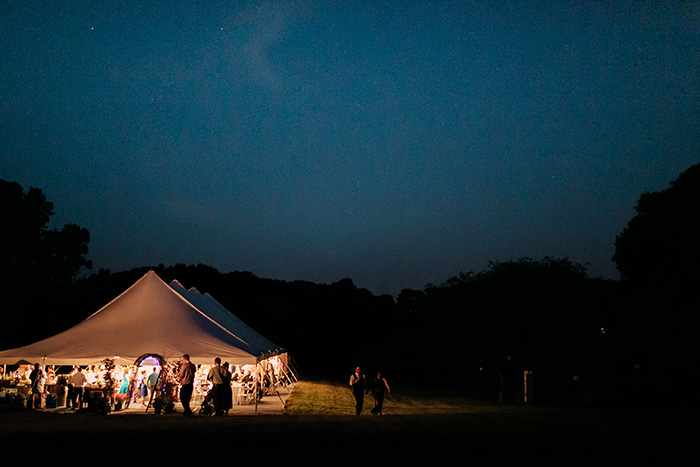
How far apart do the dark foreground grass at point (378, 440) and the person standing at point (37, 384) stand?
2.84 meters

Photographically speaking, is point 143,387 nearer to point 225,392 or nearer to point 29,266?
point 225,392

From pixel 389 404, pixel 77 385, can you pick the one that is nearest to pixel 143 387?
pixel 77 385

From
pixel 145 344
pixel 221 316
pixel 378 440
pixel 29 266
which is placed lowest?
pixel 378 440

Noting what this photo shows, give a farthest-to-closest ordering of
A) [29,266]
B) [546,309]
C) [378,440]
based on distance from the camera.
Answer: [29,266]
[546,309]
[378,440]

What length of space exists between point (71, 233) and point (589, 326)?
3435cm

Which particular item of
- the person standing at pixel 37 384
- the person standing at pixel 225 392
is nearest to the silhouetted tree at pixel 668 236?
the person standing at pixel 225 392

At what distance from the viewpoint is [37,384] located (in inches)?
659

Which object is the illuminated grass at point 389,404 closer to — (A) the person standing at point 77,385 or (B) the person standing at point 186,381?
(B) the person standing at point 186,381

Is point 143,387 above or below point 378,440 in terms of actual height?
above

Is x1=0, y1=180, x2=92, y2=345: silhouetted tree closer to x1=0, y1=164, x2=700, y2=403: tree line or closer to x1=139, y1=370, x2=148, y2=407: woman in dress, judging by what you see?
x1=0, y1=164, x2=700, y2=403: tree line

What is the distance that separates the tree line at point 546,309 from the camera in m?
26.4

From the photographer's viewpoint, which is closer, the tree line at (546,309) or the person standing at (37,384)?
the person standing at (37,384)

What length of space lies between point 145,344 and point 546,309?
16.8 m

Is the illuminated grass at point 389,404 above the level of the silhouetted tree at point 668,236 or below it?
below
